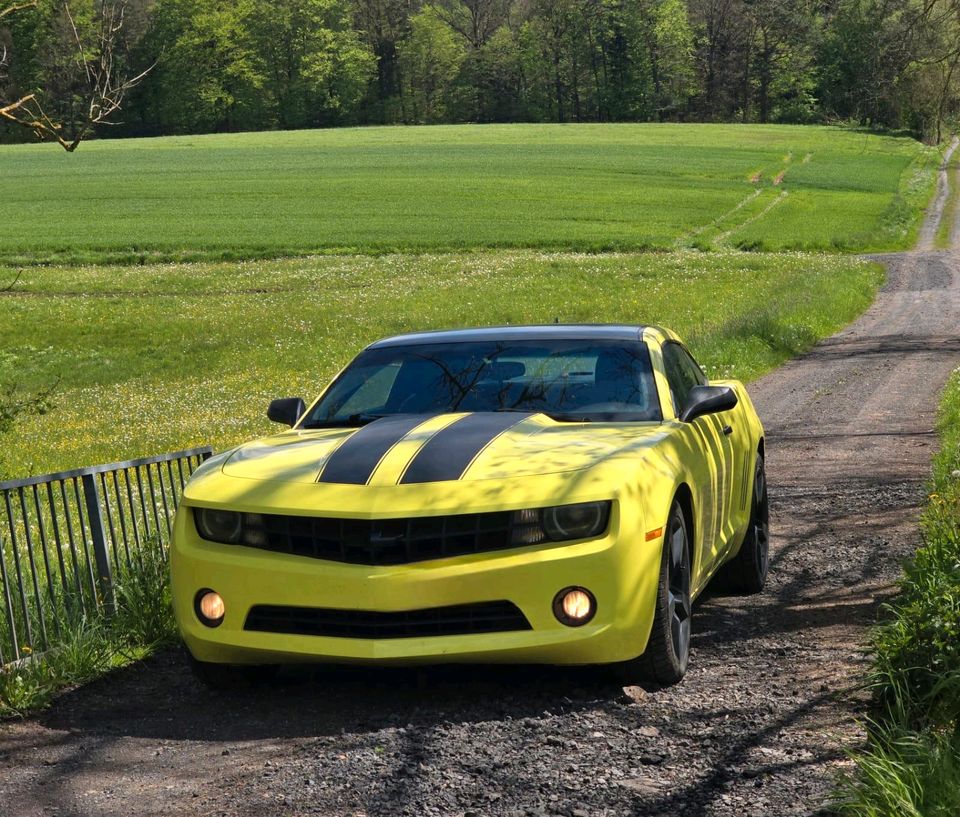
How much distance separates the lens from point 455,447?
5488 mm

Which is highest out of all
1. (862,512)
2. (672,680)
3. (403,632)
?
(403,632)

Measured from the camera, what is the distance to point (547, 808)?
4.12m

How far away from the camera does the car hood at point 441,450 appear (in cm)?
530

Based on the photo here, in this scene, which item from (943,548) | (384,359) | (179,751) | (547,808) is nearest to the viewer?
(547,808)

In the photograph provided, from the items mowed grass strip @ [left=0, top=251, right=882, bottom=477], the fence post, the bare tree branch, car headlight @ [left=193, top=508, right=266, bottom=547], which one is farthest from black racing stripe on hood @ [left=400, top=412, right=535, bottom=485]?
mowed grass strip @ [left=0, top=251, right=882, bottom=477]

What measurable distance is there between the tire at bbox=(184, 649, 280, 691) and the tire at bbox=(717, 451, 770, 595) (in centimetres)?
269

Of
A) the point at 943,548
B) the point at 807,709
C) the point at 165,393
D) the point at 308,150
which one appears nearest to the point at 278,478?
the point at 807,709

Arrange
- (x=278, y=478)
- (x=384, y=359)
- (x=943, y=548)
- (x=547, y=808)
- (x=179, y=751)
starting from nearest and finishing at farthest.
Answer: (x=547, y=808)
(x=179, y=751)
(x=278, y=478)
(x=943, y=548)
(x=384, y=359)

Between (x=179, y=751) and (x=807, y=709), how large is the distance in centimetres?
233

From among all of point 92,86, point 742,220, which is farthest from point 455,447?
point 742,220

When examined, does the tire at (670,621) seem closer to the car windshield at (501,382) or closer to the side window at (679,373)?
the car windshield at (501,382)

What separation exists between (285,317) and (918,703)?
29.8 metres

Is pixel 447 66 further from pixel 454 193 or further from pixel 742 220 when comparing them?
pixel 742 220

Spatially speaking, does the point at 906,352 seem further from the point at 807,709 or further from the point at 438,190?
the point at 438,190
